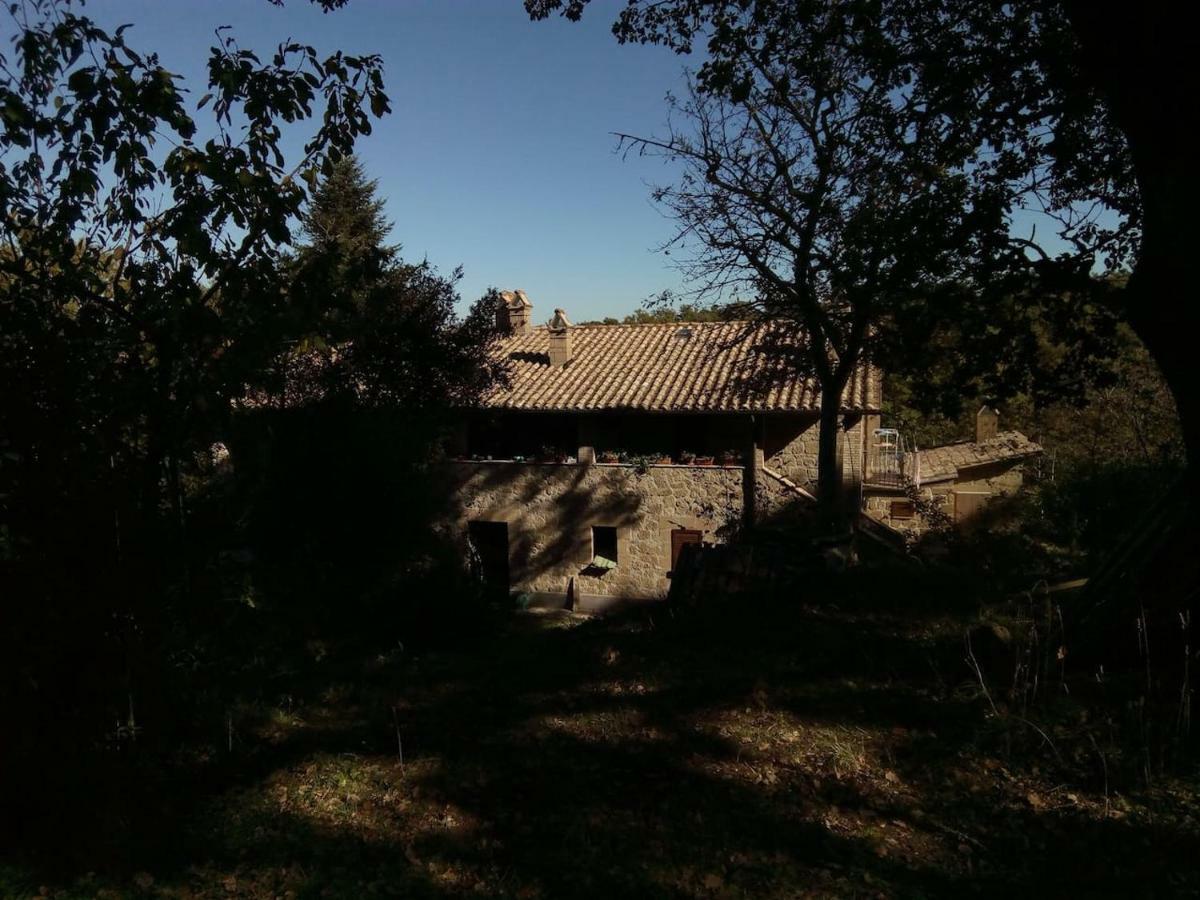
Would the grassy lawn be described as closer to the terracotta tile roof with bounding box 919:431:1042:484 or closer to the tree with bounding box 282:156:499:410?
the tree with bounding box 282:156:499:410

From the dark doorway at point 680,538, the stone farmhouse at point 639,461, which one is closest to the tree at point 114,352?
the stone farmhouse at point 639,461

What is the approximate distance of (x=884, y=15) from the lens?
803cm

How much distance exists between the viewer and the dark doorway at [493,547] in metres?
21.6

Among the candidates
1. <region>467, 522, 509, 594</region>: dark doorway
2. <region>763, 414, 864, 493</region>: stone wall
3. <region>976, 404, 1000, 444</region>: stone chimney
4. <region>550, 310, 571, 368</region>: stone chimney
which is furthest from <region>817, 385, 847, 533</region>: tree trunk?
<region>976, 404, 1000, 444</region>: stone chimney

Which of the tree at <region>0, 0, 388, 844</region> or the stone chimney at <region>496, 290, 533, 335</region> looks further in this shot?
the stone chimney at <region>496, 290, 533, 335</region>

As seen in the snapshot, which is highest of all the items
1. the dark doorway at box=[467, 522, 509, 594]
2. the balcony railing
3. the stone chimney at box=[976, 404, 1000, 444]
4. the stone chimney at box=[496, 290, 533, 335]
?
the stone chimney at box=[496, 290, 533, 335]

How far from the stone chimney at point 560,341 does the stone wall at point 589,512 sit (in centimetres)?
343

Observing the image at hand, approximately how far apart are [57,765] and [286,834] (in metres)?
1.07

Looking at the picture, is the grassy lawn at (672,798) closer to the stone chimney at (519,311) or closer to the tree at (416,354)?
the tree at (416,354)

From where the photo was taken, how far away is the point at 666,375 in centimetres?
2094

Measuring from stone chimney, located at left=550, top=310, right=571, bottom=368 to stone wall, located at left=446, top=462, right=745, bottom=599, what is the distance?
11.3 feet

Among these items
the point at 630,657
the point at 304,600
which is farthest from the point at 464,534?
the point at 630,657

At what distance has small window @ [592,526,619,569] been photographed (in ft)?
67.5

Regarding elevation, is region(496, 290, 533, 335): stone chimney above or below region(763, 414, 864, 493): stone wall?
above
